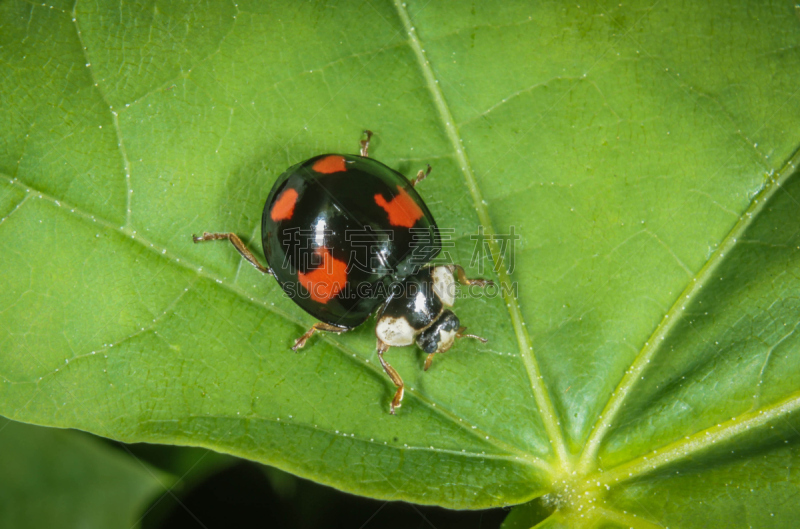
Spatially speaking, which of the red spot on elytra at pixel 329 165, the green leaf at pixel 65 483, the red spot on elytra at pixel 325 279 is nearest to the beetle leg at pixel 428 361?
the red spot on elytra at pixel 325 279

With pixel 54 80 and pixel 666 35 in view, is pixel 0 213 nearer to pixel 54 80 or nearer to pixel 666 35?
pixel 54 80

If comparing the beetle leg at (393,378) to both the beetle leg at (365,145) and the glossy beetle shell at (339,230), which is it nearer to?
the glossy beetle shell at (339,230)

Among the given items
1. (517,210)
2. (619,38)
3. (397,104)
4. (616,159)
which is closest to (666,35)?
(619,38)

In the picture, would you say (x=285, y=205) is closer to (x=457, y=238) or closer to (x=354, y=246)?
(x=354, y=246)

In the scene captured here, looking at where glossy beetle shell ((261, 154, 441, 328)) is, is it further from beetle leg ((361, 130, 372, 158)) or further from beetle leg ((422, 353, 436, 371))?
beetle leg ((422, 353, 436, 371))

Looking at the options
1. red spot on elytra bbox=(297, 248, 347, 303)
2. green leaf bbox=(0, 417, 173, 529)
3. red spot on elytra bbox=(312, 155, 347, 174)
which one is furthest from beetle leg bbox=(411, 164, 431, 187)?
green leaf bbox=(0, 417, 173, 529)

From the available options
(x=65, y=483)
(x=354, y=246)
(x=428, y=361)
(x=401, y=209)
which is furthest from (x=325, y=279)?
(x=65, y=483)
